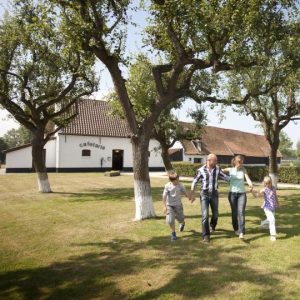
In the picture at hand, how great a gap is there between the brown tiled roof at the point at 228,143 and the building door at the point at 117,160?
8.57 meters

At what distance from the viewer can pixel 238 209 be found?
9.42 metres

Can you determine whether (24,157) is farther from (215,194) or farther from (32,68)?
(215,194)

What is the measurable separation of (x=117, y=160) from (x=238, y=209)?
3560 centimetres

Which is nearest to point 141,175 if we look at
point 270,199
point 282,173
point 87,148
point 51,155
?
point 270,199

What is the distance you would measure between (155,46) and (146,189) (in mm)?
5728

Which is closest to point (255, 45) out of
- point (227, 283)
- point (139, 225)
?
point (139, 225)

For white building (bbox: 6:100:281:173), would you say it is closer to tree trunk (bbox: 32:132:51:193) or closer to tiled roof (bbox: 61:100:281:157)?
tiled roof (bbox: 61:100:281:157)

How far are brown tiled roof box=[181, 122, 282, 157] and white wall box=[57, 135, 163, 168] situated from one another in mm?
7068

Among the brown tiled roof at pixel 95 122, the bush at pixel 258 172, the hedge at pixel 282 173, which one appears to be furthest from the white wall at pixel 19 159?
the bush at pixel 258 172

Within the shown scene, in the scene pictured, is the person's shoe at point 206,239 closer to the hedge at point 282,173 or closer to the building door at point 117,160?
the hedge at point 282,173

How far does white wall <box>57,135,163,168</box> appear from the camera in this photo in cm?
4029

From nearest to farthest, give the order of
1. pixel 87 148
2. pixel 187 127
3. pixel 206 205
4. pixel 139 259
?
pixel 139 259 < pixel 206 205 < pixel 187 127 < pixel 87 148

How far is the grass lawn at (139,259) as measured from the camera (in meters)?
6.09

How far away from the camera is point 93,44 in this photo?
507 inches
